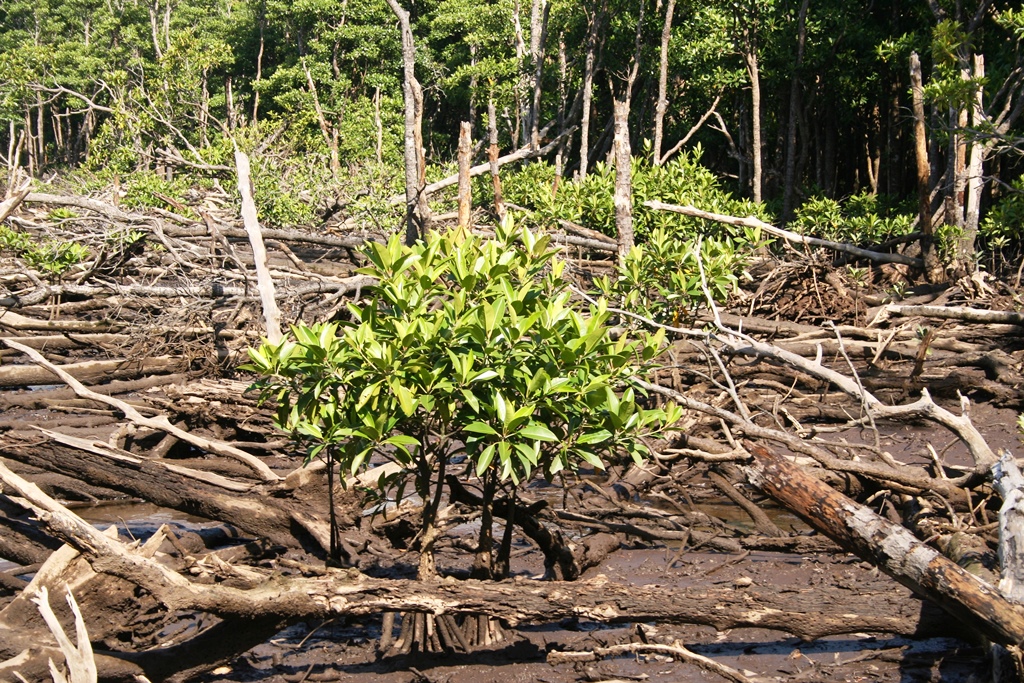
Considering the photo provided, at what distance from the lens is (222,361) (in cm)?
1084

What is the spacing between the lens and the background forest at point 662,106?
41.5 ft

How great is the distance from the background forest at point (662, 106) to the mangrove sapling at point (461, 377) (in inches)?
190

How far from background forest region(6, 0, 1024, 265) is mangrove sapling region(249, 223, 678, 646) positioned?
15.9ft

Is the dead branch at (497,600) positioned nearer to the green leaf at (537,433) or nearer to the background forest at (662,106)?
the green leaf at (537,433)

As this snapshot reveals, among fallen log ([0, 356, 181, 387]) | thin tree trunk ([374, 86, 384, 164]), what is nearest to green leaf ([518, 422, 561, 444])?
fallen log ([0, 356, 181, 387])

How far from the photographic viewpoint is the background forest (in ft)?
41.5

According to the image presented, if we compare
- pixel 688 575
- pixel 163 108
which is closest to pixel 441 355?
pixel 688 575

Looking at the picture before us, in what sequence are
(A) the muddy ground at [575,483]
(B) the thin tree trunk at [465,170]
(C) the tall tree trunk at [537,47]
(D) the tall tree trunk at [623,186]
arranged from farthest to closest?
(C) the tall tree trunk at [537,47], (D) the tall tree trunk at [623,186], (B) the thin tree trunk at [465,170], (A) the muddy ground at [575,483]

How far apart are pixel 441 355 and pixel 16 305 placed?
29.3 feet

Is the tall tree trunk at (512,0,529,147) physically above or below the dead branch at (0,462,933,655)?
above

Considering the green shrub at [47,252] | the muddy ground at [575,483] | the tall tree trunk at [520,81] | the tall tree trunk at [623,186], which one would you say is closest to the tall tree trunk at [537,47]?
the tall tree trunk at [520,81]

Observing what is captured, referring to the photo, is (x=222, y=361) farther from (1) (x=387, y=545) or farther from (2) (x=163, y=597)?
(2) (x=163, y=597)

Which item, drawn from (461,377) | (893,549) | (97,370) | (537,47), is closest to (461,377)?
(461,377)

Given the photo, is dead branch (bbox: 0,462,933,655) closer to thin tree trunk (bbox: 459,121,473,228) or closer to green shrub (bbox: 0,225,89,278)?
thin tree trunk (bbox: 459,121,473,228)
